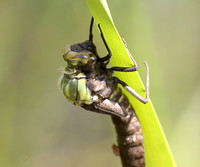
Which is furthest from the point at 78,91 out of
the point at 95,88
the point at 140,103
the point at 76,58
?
the point at 140,103

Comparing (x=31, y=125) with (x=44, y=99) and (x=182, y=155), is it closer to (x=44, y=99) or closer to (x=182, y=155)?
(x=44, y=99)

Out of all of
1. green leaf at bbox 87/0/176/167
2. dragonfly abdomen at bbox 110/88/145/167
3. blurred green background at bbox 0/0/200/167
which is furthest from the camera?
blurred green background at bbox 0/0/200/167

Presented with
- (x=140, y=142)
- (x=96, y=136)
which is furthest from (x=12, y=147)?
(x=140, y=142)

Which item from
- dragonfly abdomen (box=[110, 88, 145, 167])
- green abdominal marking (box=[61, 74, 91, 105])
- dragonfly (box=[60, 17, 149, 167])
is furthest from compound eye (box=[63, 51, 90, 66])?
dragonfly abdomen (box=[110, 88, 145, 167])

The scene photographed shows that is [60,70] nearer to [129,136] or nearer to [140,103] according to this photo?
[129,136]

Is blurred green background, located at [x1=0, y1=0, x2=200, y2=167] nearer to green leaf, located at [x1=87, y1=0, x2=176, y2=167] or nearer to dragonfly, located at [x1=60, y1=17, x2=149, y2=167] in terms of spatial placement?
dragonfly, located at [x1=60, y1=17, x2=149, y2=167]

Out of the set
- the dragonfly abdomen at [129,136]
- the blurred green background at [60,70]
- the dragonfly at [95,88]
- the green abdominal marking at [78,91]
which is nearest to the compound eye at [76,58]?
the dragonfly at [95,88]

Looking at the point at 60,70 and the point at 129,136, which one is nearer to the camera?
the point at 129,136
